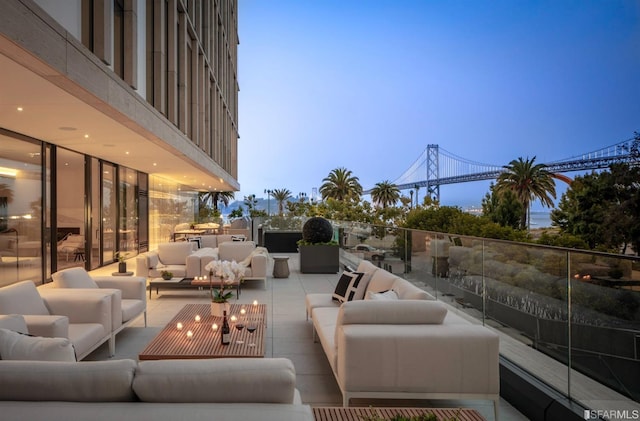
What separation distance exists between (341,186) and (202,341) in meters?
41.7

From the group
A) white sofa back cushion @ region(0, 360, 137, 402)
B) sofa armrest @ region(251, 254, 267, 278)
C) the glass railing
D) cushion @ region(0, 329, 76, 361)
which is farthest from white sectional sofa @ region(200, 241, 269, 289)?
white sofa back cushion @ region(0, 360, 137, 402)

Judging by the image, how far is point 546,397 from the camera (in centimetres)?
310

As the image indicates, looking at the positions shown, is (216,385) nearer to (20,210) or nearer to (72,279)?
(72,279)

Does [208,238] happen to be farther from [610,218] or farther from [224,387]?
[610,218]

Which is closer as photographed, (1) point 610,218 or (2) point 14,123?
(2) point 14,123

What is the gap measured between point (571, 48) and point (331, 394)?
124m

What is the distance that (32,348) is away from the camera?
2.26 metres

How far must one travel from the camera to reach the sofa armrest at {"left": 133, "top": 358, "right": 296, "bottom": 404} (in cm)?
179

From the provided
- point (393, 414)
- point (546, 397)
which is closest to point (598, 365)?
point (546, 397)

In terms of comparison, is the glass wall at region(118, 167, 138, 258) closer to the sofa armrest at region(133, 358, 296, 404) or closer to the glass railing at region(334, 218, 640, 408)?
the glass railing at region(334, 218, 640, 408)

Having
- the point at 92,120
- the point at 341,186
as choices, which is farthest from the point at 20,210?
the point at 341,186

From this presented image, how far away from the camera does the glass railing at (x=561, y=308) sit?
104 inches

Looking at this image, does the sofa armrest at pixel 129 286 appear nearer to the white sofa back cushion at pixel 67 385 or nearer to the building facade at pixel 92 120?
the building facade at pixel 92 120

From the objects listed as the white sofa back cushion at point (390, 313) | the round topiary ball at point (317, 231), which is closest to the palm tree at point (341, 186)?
the round topiary ball at point (317, 231)
